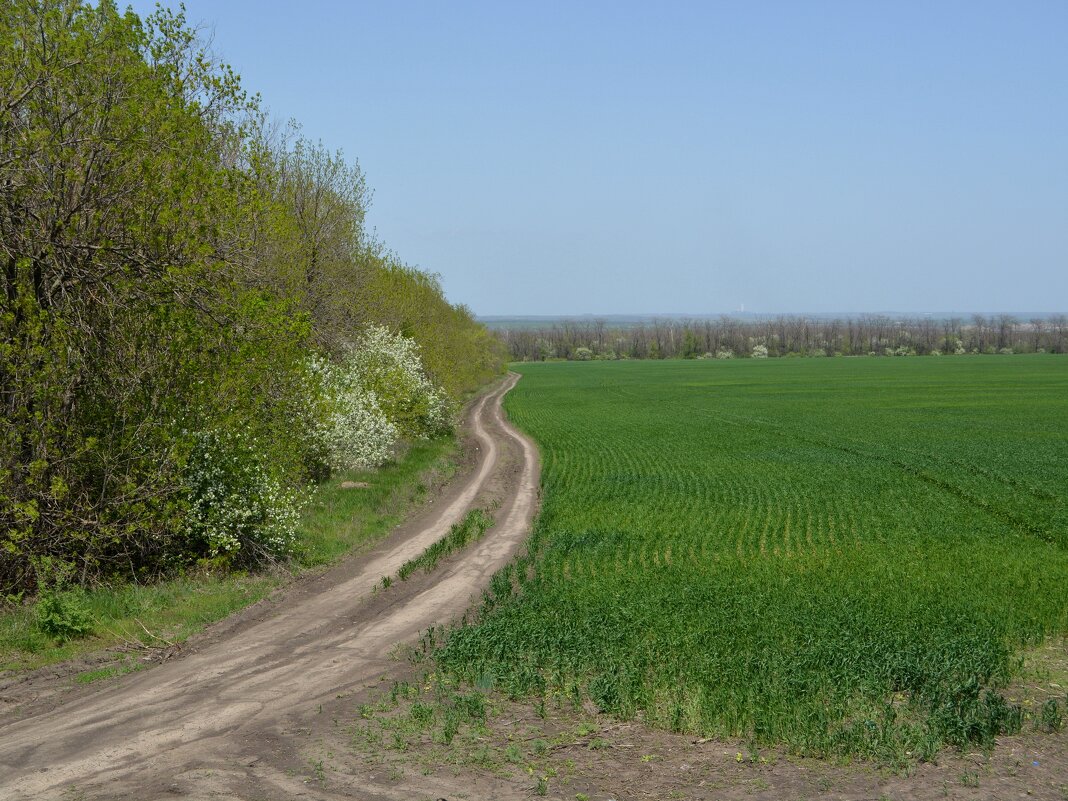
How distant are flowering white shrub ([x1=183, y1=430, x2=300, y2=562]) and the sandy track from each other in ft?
5.24

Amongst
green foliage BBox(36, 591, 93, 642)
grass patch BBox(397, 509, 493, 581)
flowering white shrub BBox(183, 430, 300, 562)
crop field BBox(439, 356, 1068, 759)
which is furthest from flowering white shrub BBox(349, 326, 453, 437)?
green foliage BBox(36, 591, 93, 642)

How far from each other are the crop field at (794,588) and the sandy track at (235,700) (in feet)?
4.91

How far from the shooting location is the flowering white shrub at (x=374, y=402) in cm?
3038

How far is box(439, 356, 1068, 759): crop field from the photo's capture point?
12.1 m

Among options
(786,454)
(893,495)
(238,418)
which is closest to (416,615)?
(238,418)

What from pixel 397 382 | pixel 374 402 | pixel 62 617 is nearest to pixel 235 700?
pixel 62 617

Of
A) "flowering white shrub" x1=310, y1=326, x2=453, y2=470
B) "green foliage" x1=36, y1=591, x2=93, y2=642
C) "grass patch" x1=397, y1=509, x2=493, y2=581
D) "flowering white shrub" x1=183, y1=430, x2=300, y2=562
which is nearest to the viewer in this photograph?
"green foliage" x1=36, y1=591, x2=93, y2=642

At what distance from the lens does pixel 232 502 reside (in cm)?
1856

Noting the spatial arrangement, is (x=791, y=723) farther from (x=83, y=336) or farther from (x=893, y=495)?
(x=893, y=495)

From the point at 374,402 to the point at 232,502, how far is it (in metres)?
15.9

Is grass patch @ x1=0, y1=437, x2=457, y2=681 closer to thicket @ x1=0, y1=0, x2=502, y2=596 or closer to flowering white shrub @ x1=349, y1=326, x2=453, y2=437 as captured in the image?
thicket @ x1=0, y1=0, x2=502, y2=596

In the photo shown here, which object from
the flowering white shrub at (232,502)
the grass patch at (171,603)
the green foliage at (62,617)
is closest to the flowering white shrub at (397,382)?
the grass patch at (171,603)

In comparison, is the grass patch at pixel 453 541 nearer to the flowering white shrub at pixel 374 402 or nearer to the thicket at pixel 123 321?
the thicket at pixel 123 321

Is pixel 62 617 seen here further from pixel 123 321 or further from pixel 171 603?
pixel 123 321
